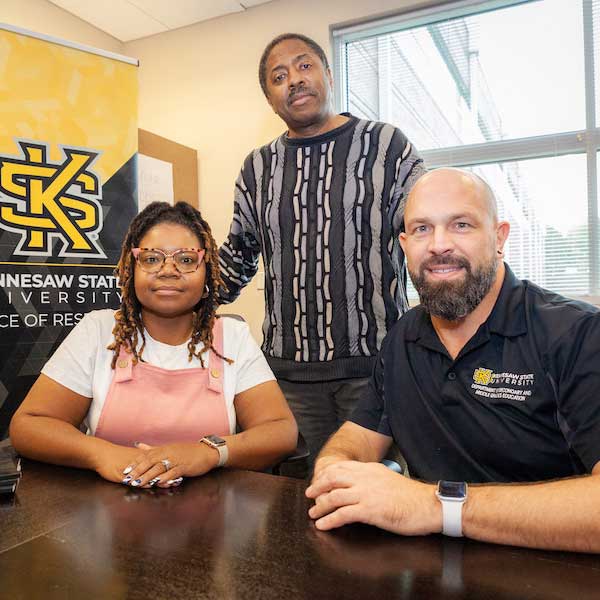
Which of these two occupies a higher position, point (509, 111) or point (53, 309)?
point (509, 111)

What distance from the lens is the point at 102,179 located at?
2.86 m

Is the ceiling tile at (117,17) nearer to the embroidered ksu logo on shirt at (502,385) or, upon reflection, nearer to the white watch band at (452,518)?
the embroidered ksu logo on shirt at (502,385)

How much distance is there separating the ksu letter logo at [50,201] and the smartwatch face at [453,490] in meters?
2.24

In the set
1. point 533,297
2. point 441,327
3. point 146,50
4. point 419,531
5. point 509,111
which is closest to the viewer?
point 419,531

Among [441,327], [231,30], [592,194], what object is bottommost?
[441,327]

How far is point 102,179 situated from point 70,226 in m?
0.30

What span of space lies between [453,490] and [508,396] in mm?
340

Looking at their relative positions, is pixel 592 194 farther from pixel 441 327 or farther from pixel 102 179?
pixel 102 179

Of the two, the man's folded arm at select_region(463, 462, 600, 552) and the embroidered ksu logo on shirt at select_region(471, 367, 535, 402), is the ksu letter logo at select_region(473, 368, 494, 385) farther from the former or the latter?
the man's folded arm at select_region(463, 462, 600, 552)

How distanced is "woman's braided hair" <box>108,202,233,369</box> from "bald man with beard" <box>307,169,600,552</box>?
57 centimetres

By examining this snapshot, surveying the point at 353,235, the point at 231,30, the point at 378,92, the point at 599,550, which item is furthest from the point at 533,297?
the point at 231,30

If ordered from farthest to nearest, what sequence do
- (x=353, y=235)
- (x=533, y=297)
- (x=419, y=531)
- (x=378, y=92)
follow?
(x=378, y=92) < (x=353, y=235) < (x=533, y=297) < (x=419, y=531)

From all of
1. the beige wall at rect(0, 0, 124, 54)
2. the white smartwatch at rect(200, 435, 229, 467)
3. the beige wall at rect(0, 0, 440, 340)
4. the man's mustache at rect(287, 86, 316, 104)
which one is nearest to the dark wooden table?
the white smartwatch at rect(200, 435, 229, 467)

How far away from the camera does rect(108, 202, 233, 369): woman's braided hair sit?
1.74m
